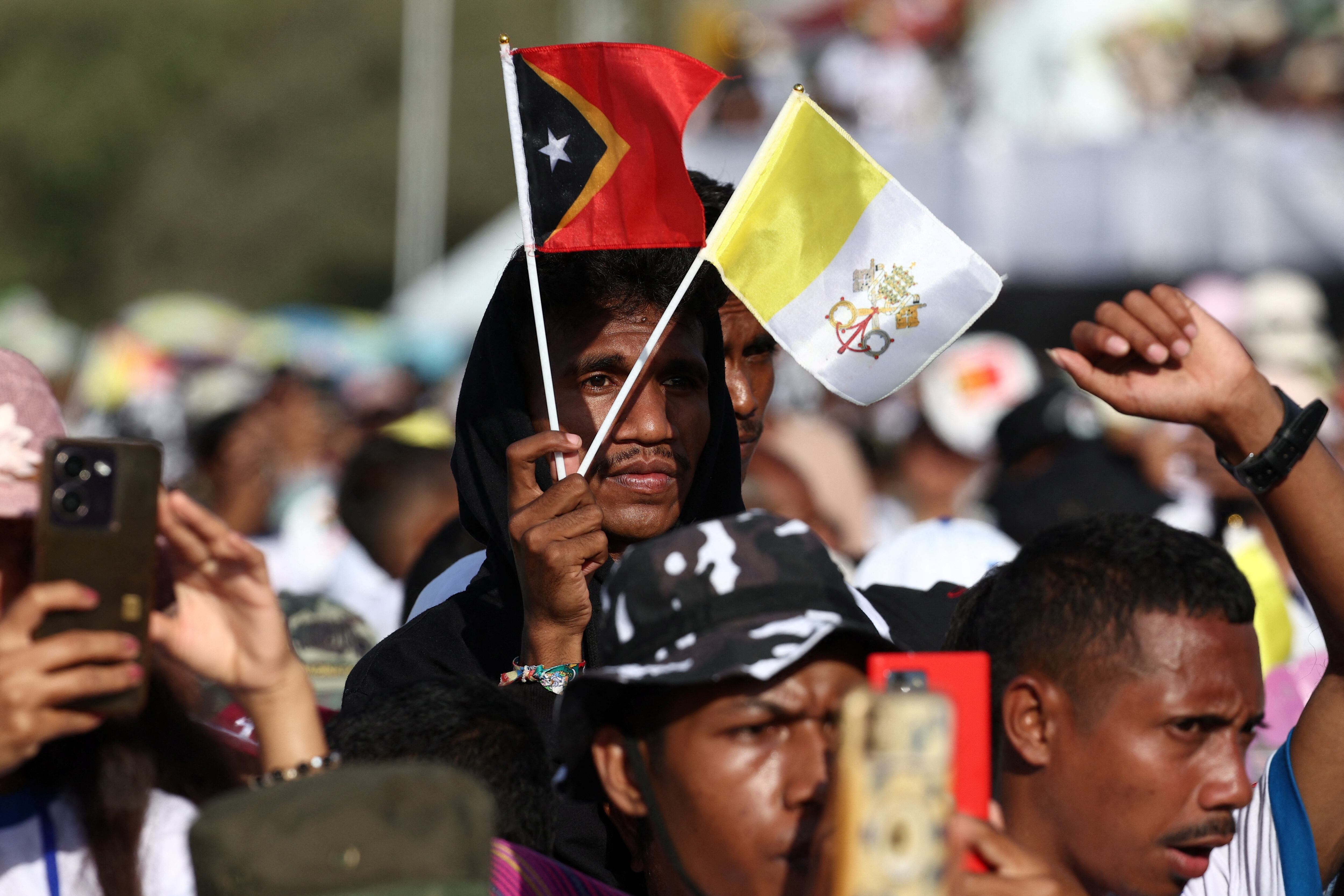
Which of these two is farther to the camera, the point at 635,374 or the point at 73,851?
the point at 635,374

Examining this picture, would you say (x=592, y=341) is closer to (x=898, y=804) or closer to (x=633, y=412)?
(x=633, y=412)

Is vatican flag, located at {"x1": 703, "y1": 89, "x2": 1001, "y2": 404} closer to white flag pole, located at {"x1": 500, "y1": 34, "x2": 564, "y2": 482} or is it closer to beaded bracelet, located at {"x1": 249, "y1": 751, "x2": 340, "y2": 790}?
white flag pole, located at {"x1": 500, "y1": 34, "x2": 564, "y2": 482}

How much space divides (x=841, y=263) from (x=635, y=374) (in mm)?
433

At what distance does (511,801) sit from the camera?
2500 millimetres

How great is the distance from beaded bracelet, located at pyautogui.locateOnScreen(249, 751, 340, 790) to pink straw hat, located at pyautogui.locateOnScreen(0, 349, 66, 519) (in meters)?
0.42

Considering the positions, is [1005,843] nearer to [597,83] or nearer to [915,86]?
[597,83]

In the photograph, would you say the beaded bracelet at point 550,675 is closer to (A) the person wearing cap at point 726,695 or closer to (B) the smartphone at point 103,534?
(A) the person wearing cap at point 726,695

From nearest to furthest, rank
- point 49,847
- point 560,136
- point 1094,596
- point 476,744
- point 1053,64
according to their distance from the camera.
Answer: point 49,847 < point 1094,596 < point 476,744 < point 560,136 < point 1053,64

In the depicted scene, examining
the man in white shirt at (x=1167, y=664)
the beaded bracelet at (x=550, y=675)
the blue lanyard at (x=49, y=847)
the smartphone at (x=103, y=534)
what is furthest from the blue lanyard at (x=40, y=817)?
the man in white shirt at (x=1167, y=664)

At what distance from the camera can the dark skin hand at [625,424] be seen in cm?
286

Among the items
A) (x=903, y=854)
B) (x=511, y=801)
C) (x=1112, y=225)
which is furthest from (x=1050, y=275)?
(x=903, y=854)

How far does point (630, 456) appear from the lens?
301 centimetres

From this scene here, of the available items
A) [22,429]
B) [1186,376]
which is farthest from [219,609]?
[1186,376]

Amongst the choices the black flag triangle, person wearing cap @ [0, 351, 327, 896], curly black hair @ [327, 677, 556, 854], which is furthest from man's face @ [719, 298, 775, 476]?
person wearing cap @ [0, 351, 327, 896]
